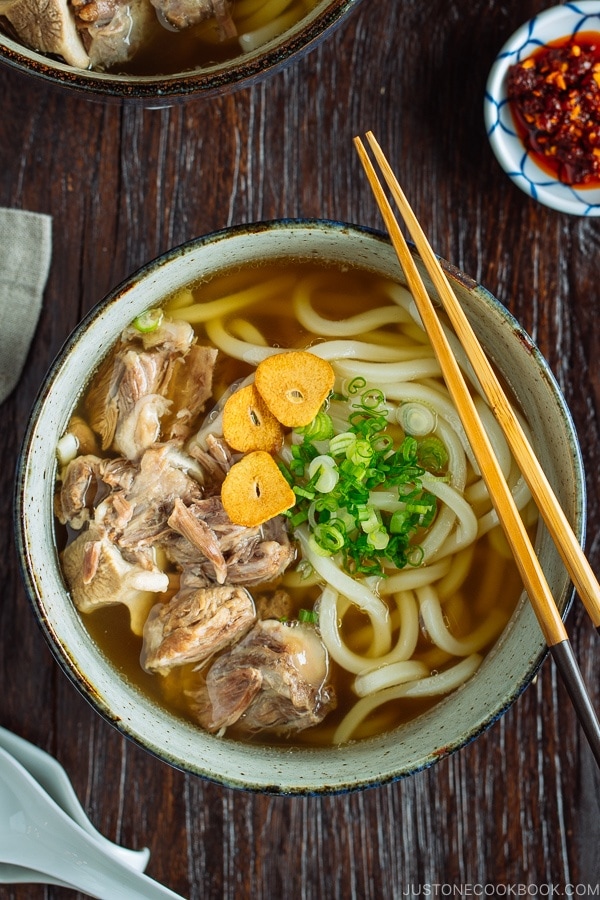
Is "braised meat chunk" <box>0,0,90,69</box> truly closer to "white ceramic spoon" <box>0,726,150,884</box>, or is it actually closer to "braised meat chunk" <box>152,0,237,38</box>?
"braised meat chunk" <box>152,0,237,38</box>

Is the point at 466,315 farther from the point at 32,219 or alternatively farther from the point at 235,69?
the point at 32,219

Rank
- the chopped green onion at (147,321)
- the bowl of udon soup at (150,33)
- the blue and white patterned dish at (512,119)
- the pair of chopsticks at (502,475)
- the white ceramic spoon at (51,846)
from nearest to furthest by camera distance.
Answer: the pair of chopsticks at (502,475)
the bowl of udon soup at (150,33)
the chopped green onion at (147,321)
the white ceramic spoon at (51,846)
the blue and white patterned dish at (512,119)

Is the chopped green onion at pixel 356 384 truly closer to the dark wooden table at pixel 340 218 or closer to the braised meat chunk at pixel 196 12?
the dark wooden table at pixel 340 218

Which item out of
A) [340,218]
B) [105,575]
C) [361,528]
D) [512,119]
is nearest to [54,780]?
[105,575]

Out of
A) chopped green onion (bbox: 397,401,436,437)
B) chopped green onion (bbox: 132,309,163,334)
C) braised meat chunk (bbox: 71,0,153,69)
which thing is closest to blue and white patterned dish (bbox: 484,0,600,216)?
chopped green onion (bbox: 397,401,436,437)

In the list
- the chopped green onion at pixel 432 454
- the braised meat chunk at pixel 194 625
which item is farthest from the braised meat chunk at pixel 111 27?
the braised meat chunk at pixel 194 625

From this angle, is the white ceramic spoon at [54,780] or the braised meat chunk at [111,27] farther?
the white ceramic spoon at [54,780]
